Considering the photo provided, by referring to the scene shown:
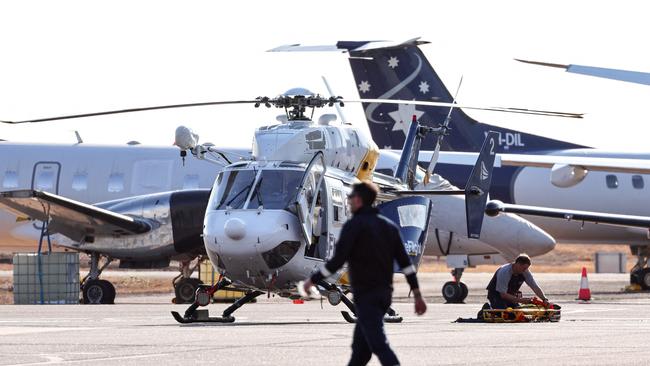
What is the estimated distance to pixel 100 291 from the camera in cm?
2970

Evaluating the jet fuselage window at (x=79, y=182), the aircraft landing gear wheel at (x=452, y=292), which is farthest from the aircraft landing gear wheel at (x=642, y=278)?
the jet fuselage window at (x=79, y=182)

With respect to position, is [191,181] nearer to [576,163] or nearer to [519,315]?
[576,163]

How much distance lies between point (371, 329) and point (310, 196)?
9.39 meters

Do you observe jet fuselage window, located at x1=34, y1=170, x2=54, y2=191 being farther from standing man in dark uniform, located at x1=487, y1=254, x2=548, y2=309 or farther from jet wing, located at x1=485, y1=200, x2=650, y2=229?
standing man in dark uniform, located at x1=487, y1=254, x2=548, y2=309

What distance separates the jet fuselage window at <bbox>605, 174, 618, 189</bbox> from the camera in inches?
1640

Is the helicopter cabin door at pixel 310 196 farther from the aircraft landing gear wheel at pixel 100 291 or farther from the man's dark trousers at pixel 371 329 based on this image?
the aircraft landing gear wheel at pixel 100 291

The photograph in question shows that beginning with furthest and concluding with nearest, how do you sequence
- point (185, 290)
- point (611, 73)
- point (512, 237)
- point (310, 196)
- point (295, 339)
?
point (512, 237) → point (185, 290) → point (310, 196) → point (295, 339) → point (611, 73)

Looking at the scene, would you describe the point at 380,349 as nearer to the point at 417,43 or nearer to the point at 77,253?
the point at 77,253

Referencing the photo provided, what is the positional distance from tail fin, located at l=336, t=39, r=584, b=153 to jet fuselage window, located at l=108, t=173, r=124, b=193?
10269 mm

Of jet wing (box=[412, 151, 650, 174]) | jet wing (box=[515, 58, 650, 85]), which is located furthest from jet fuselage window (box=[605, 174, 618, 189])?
jet wing (box=[515, 58, 650, 85])

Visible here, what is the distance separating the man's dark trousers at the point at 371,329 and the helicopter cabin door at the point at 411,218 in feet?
35.3

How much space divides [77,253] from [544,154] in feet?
60.0

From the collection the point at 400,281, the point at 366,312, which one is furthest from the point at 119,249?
the point at 400,281

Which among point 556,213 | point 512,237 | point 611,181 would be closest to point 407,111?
point 611,181
